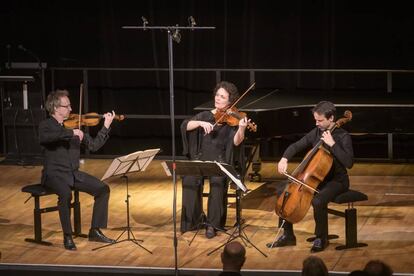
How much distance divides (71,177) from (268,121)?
255cm

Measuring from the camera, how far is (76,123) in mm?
8367

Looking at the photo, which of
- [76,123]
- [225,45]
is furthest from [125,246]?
[225,45]

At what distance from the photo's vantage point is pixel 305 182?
25.4ft

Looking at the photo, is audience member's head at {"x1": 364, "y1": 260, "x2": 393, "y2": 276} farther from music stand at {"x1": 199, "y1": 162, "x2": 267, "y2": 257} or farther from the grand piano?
the grand piano

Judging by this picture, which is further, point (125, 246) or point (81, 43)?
point (81, 43)

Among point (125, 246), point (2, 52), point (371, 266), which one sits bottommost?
point (125, 246)

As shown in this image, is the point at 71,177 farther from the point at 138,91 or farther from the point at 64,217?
the point at 138,91

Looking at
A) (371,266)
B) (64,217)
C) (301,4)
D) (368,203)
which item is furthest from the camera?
(301,4)

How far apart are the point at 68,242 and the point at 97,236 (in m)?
0.28

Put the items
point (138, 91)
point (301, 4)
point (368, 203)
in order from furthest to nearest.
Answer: point (138, 91), point (301, 4), point (368, 203)

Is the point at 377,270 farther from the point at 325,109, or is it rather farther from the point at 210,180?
the point at 210,180

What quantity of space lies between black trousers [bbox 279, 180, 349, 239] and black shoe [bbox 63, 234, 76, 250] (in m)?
1.75

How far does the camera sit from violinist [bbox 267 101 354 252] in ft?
25.9

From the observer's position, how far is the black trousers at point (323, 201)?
7902 millimetres
